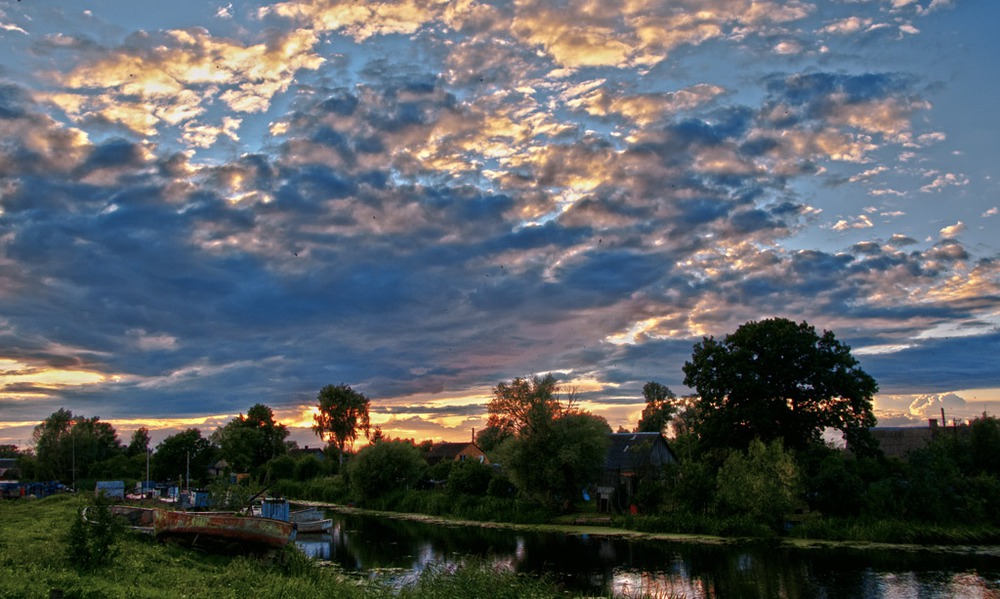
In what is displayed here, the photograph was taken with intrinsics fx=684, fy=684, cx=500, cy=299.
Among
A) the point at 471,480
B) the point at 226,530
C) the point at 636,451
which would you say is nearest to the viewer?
the point at 226,530

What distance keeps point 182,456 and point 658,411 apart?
75.6 m

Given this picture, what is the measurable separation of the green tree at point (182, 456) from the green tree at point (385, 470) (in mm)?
45815

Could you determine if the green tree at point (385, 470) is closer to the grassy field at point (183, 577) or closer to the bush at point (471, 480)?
the bush at point (471, 480)

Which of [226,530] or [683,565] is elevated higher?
[226,530]

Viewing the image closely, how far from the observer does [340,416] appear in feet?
368

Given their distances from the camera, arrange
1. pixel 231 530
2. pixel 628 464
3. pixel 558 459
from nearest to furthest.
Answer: pixel 231 530 → pixel 558 459 → pixel 628 464

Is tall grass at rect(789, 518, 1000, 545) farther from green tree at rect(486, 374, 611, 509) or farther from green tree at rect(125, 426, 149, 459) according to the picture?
green tree at rect(125, 426, 149, 459)

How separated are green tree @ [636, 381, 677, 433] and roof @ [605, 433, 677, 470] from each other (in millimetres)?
32075

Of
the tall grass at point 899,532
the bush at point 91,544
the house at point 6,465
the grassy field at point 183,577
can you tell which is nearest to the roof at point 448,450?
the tall grass at point 899,532

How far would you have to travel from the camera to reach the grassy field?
17.1 meters

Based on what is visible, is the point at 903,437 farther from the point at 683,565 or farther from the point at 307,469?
the point at 307,469

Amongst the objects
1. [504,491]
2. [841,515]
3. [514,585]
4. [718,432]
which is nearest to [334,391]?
[504,491]

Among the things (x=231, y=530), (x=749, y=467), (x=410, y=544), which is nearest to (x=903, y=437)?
A: (x=749, y=467)

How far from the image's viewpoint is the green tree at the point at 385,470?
74.2 m
